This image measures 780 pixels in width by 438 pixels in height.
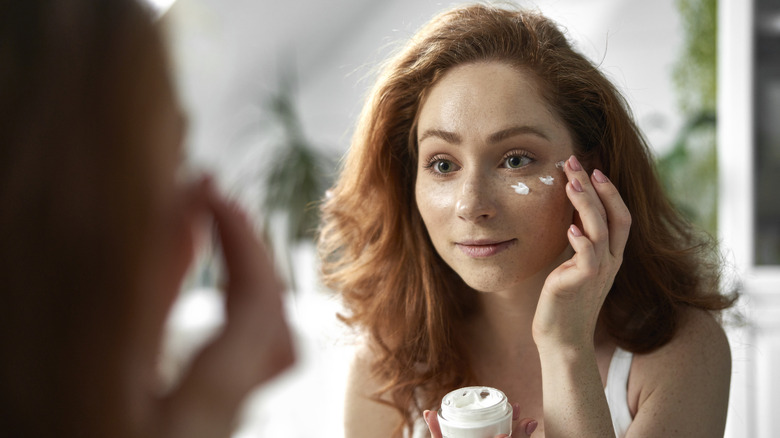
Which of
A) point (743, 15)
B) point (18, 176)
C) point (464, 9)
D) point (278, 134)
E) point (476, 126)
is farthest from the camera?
point (278, 134)

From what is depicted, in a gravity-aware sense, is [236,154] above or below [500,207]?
above

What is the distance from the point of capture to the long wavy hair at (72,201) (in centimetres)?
33

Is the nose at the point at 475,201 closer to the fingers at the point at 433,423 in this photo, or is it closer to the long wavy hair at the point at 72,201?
the fingers at the point at 433,423

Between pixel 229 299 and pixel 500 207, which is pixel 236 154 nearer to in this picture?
pixel 500 207

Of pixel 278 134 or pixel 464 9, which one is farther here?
pixel 278 134

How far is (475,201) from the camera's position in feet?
2.76

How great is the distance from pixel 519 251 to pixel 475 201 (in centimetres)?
10

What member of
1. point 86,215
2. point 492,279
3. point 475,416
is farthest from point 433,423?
point 86,215

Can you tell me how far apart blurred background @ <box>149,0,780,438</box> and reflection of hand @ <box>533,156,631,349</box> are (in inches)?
30.0

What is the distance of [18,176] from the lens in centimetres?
33

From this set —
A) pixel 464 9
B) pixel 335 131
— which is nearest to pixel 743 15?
pixel 464 9

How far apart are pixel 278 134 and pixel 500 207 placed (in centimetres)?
181

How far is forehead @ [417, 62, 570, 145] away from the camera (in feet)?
2.79

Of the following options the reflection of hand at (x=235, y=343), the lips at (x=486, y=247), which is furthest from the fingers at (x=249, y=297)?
the lips at (x=486, y=247)
